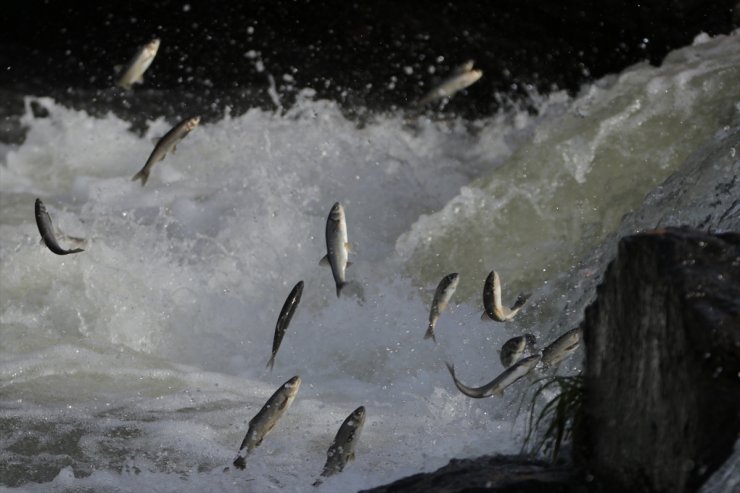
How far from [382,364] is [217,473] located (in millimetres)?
1894

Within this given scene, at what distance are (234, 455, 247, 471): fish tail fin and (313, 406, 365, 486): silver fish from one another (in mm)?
370

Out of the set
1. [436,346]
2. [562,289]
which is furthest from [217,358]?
[562,289]

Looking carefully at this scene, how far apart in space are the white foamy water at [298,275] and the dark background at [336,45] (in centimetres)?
108

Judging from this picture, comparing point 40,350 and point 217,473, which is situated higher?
point 217,473

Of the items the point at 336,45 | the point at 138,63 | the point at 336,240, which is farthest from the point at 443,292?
the point at 336,45

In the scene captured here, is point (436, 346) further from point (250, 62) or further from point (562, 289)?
point (250, 62)

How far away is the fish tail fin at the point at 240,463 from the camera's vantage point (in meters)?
3.94

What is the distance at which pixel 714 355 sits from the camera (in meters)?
2.53

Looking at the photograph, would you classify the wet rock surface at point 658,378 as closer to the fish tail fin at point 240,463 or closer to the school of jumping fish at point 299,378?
the school of jumping fish at point 299,378

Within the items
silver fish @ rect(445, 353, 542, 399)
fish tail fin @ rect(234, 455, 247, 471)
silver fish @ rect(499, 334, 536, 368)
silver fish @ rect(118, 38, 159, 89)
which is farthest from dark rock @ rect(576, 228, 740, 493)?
silver fish @ rect(118, 38, 159, 89)

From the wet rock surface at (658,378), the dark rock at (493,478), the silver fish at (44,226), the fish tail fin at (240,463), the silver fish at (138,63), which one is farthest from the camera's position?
the silver fish at (138,63)

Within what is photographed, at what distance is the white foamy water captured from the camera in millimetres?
4289

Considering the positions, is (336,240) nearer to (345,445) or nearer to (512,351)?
(512,351)

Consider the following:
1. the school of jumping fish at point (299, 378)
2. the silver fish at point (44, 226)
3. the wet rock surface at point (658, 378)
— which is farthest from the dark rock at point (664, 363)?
the silver fish at point (44, 226)
